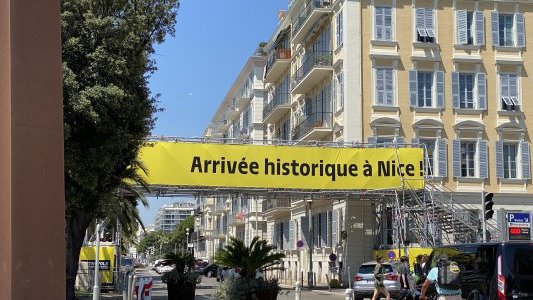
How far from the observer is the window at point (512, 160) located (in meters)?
41.0

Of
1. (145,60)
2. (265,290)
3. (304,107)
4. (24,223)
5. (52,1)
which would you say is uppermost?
(304,107)

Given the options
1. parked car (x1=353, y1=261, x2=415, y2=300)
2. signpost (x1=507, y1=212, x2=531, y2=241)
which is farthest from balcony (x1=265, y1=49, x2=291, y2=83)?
parked car (x1=353, y1=261, x2=415, y2=300)

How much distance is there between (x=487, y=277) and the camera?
14.4 meters

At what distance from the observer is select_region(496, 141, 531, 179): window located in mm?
41000

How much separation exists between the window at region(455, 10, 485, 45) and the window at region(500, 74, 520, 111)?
8.16 feet

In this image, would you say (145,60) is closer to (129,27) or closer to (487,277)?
(129,27)

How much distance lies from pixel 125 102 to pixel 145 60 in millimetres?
1691

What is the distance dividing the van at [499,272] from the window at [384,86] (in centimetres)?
2592

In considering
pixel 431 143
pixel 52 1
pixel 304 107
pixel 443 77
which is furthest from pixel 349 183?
pixel 52 1

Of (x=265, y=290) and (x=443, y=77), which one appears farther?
(x=443, y=77)

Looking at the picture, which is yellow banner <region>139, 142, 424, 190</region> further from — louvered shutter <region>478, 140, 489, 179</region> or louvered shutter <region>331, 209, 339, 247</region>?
louvered shutter <region>331, 209, 339, 247</region>

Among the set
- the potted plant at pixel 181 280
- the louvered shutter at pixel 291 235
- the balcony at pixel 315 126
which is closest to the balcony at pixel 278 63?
the balcony at pixel 315 126

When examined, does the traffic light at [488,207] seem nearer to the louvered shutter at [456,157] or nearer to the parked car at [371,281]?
the parked car at [371,281]

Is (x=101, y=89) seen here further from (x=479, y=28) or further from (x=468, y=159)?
(x=479, y=28)
